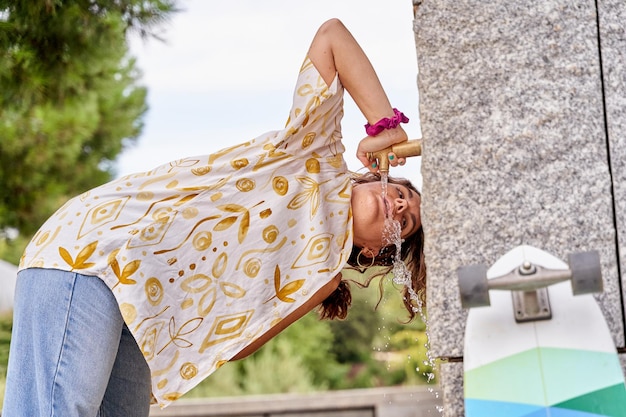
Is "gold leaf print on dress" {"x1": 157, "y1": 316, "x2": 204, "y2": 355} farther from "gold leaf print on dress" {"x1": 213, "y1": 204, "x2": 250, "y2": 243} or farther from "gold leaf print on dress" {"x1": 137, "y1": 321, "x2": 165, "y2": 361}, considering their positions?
"gold leaf print on dress" {"x1": 213, "y1": 204, "x2": 250, "y2": 243}

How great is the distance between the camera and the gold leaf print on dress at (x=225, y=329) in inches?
85.1

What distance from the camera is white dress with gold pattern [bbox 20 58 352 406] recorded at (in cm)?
208

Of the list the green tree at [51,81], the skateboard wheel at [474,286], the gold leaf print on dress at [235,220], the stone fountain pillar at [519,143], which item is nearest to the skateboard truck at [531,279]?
the skateboard wheel at [474,286]

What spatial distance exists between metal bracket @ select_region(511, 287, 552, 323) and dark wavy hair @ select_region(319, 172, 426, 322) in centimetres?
105

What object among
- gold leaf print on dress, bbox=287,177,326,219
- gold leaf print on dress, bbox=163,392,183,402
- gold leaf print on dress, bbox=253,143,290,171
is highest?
gold leaf print on dress, bbox=253,143,290,171

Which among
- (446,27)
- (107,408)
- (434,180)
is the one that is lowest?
(107,408)

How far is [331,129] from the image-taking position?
7.34ft

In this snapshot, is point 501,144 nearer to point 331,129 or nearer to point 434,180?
point 434,180

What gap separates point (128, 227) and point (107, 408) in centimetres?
66

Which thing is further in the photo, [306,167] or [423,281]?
[423,281]

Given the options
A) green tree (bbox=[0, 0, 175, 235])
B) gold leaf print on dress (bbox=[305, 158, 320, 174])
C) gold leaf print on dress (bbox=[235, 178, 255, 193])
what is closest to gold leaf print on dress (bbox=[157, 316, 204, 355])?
gold leaf print on dress (bbox=[235, 178, 255, 193])

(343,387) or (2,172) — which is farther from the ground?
(2,172)

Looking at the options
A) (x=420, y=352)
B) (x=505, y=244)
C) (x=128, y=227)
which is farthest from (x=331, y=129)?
(x=420, y=352)

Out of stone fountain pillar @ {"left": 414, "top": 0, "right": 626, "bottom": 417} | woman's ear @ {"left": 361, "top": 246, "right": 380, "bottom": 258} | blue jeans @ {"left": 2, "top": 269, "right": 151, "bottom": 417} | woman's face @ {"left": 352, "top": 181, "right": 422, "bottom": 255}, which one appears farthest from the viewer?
woman's ear @ {"left": 361, "top": 246, "right": 380, "bottom": 258}
